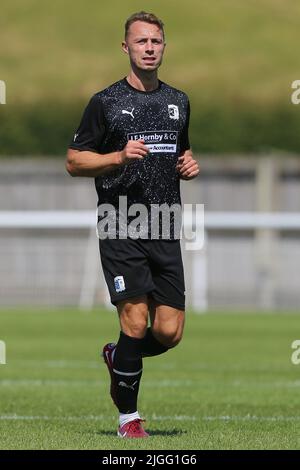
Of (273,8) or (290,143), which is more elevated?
(273,8)

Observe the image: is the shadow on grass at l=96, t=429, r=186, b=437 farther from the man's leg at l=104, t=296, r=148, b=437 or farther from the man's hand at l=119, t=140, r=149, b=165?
the man's hand at l=119, t=140, r=149, b=165

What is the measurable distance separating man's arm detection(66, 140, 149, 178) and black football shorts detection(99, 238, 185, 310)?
0.44m

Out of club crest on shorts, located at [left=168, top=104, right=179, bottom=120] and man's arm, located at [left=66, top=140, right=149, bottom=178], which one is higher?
club crest on shorts, located at [left=168, top=104, right=179, bottom=120]

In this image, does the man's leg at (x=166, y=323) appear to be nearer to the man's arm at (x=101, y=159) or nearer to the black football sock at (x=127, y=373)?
the black football sock at (x=127, y=373)

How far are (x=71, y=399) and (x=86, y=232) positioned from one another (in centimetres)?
1461

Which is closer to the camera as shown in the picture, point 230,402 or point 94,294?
point 230,402

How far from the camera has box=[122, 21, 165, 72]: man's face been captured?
8.70 m

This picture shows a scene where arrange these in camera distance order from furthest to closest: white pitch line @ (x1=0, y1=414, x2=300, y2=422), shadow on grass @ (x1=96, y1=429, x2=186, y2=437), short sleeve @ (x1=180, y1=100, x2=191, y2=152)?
white pitch line @ (x1=0, y1=414, x2=300, y2=422)
short sleeve @ (x1=180, y1=100, x2=191, y2=152)
shadow on grass @ (x1=96, y1=429, x2=186, y2=437)

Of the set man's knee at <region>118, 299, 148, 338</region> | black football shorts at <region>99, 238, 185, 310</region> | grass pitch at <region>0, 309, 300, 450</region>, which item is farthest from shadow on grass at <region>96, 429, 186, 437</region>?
black football shorts at <region>99, 238, 185, 310</region>

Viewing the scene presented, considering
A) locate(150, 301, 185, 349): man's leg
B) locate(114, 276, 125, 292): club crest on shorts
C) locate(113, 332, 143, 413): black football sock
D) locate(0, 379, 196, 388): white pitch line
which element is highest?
locate(114, 276, 125, 292): club crest on shorts

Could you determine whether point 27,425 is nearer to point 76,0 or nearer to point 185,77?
point 185,77

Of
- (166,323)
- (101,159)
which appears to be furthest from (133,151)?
(166,323)

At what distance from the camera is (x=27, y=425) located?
370 inches
